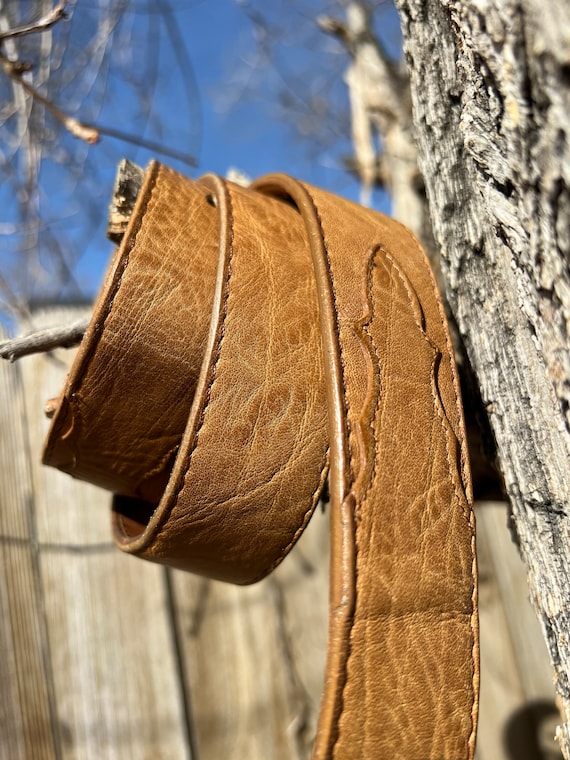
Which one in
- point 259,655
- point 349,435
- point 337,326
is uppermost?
point 337,326

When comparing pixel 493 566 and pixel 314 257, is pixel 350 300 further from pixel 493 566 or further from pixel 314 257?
pixel 493 566

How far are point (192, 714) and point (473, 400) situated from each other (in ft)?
3.18

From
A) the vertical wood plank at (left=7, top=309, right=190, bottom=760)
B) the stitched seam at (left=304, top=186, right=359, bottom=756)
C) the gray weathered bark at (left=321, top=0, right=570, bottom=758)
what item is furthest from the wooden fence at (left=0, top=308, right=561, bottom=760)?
the gray weathered bark at (left=321, top=0, right=570, bottom=758)

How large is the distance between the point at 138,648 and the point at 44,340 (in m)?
0.78

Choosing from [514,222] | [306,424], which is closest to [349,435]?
[306,424]

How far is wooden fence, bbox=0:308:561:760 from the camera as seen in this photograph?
123 cm

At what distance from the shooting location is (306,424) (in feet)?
2.30

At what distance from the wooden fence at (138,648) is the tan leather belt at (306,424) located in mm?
560

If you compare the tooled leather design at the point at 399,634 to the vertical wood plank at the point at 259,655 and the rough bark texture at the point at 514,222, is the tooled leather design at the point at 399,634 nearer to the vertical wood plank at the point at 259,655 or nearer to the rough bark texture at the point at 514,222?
the rough bark texture at the point at 514,222

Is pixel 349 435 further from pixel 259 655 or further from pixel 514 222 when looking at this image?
Answer: pixel 259 655

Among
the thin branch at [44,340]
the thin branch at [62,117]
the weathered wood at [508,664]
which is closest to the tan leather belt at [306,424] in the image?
the thin branch at [44,340]

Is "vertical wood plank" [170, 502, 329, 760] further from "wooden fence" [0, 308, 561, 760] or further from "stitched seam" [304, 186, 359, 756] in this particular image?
"stitched seam" [304, 186, 359, 756]

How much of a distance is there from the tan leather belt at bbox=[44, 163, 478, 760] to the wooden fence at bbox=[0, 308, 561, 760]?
56 centimetres

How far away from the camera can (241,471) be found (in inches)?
27.2
